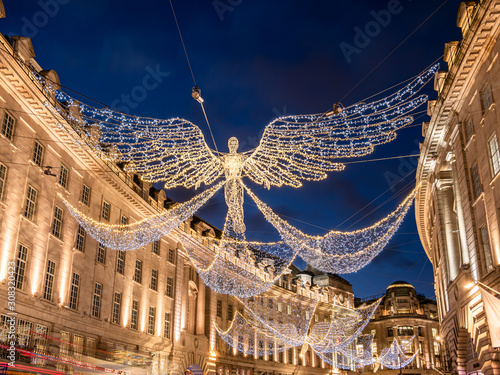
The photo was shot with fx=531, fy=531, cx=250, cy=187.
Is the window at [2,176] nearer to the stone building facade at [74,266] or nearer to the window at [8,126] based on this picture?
the stone building facade at [74,266]

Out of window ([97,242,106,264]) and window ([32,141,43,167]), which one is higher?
window ([32,141,43,167])

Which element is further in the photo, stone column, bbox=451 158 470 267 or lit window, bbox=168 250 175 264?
lit window, bbox=168 250 175 264

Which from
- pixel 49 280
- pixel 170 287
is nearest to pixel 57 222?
pixel 49 280

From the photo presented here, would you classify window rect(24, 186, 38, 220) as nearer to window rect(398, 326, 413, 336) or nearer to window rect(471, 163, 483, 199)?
window rect(471, 163, 483, 199)

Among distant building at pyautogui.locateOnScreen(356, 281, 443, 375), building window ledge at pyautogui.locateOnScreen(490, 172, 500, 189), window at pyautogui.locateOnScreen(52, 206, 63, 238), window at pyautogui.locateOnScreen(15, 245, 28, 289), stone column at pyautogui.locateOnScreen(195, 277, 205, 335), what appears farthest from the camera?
distant building at pyautogui.locateOnScreen(356, 281, 443, 375)

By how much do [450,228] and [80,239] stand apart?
1999 centimetres

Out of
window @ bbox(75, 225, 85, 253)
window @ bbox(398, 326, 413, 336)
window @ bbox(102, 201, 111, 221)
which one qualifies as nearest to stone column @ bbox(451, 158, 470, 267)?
window @ bbox(75, 225, 85, 253)

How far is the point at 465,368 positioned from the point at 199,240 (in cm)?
2535

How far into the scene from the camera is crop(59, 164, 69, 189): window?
2847 cm

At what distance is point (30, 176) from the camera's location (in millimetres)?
25344

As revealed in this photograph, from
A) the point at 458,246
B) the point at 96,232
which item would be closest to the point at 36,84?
the point at 96,232

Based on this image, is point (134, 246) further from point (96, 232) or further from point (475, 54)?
point (475, 54)

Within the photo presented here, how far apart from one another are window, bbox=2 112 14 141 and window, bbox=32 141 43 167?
201cm

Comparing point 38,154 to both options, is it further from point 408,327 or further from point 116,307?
point 408,327
